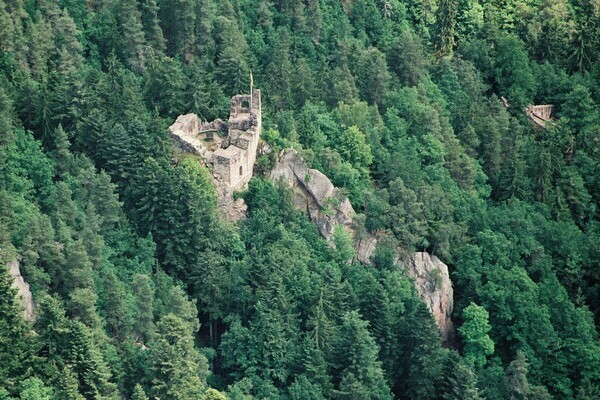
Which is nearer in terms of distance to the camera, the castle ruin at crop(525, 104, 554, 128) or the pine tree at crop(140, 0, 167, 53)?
the pine tree at crop(140, 0, 167, 53)

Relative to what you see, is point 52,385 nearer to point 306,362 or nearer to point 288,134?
point 306,362

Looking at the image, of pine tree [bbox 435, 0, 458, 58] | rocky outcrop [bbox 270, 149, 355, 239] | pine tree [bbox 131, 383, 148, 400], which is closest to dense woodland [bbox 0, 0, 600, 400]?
pine tree [bbox 131, 383, 148, 400]

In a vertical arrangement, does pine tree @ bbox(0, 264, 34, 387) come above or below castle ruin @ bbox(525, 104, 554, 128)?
above

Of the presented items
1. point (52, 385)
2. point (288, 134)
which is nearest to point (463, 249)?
point (288, 134)

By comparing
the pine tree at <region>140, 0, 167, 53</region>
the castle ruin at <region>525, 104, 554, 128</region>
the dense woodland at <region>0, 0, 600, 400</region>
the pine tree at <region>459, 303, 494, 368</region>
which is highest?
the pine tree at <region>140, 0, 167, 53</region>

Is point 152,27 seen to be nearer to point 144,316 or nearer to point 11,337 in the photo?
point 144,316

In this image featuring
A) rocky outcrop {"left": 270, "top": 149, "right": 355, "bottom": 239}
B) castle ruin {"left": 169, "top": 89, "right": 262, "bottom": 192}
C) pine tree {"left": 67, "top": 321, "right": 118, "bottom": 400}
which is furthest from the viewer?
rocky outcrop {"left": 270, "top": 149, "right": 355, "bottom": 239}

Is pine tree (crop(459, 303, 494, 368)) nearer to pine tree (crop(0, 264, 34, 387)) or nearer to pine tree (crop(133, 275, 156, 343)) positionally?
pine tree (crop(133, 275, 156, 343))
